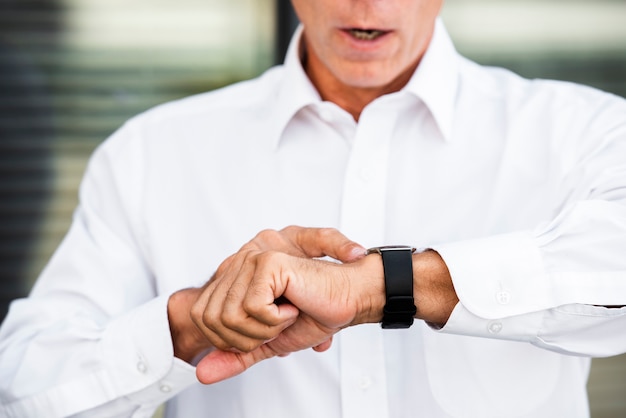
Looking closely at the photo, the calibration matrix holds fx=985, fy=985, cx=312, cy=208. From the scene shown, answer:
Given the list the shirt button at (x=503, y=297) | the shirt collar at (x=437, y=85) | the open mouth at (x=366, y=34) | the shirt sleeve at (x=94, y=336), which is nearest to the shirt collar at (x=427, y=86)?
the shirt collar at (x=437, y=85)

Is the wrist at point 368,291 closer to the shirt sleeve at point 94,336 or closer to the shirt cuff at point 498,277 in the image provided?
the shirt cuff at point 498,277

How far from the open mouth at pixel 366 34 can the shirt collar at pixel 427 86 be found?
13 centimetres

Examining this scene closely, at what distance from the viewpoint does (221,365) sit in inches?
57.2

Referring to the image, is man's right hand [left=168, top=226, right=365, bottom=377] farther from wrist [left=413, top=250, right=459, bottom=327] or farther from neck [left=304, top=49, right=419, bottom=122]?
neck [left=304, top=49, right=419, bottom=122]

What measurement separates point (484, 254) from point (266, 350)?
13.9 inches

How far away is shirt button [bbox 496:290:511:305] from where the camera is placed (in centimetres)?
142

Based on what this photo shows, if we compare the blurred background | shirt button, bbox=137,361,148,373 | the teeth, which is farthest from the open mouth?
the blurred background

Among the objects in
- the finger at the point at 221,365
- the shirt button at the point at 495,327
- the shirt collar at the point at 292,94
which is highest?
the shirt collar at the point at 292,94

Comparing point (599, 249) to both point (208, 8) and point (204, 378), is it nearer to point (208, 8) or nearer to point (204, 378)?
point (204, 378)

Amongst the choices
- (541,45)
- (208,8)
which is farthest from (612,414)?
(208,8)

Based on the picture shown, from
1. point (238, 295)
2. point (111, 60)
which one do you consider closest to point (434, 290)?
point (238, 295)

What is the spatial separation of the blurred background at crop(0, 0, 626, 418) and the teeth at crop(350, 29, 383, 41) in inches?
47.5

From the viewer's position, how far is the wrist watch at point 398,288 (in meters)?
1.38

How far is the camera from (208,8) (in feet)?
9.66
